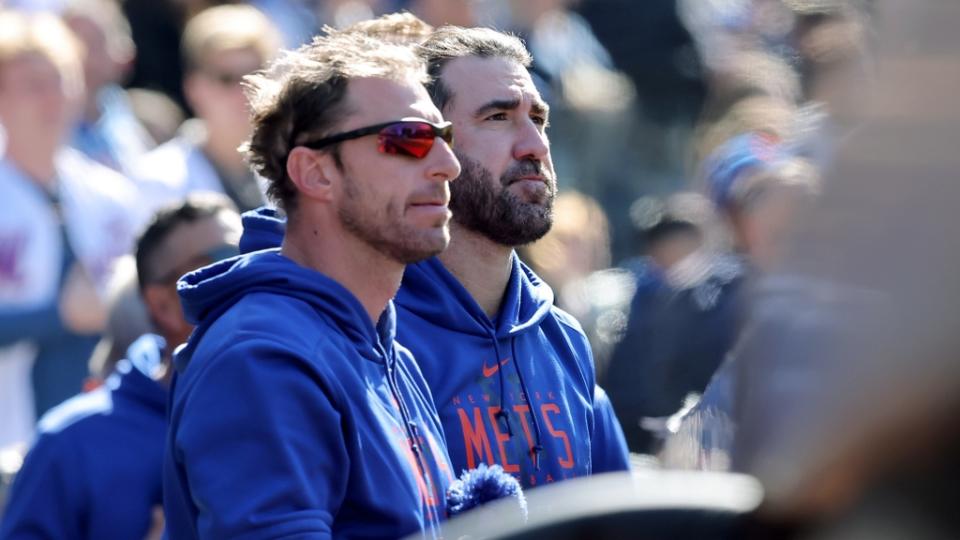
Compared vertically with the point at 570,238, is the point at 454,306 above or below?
below

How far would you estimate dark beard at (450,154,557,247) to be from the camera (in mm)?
4047

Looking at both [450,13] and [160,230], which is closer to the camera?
[160,230]

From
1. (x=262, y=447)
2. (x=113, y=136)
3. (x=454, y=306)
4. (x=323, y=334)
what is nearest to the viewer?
(x=262, y=447)

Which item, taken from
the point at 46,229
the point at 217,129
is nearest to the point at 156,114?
the point at 217,129

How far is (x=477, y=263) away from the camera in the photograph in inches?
162

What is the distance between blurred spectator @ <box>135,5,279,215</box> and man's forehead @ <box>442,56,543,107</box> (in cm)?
284

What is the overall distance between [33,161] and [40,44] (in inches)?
18.3

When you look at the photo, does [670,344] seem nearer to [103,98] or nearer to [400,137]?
[400,137]

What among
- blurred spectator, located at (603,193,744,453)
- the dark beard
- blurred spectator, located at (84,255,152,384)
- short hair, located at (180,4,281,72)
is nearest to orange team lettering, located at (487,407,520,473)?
the dark beard

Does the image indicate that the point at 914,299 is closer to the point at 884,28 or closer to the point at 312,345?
the point at 884,28

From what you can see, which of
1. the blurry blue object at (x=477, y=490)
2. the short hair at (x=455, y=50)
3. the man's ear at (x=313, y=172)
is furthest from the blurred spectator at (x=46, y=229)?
the blurry blue object at (x=477, y=490)

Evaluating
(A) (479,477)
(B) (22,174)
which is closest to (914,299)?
(A) (479,477)

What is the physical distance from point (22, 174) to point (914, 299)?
5.64m

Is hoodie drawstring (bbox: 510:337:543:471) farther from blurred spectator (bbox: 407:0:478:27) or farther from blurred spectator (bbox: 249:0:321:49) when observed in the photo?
blurred spectator (bbox: 249:0:321:49)
